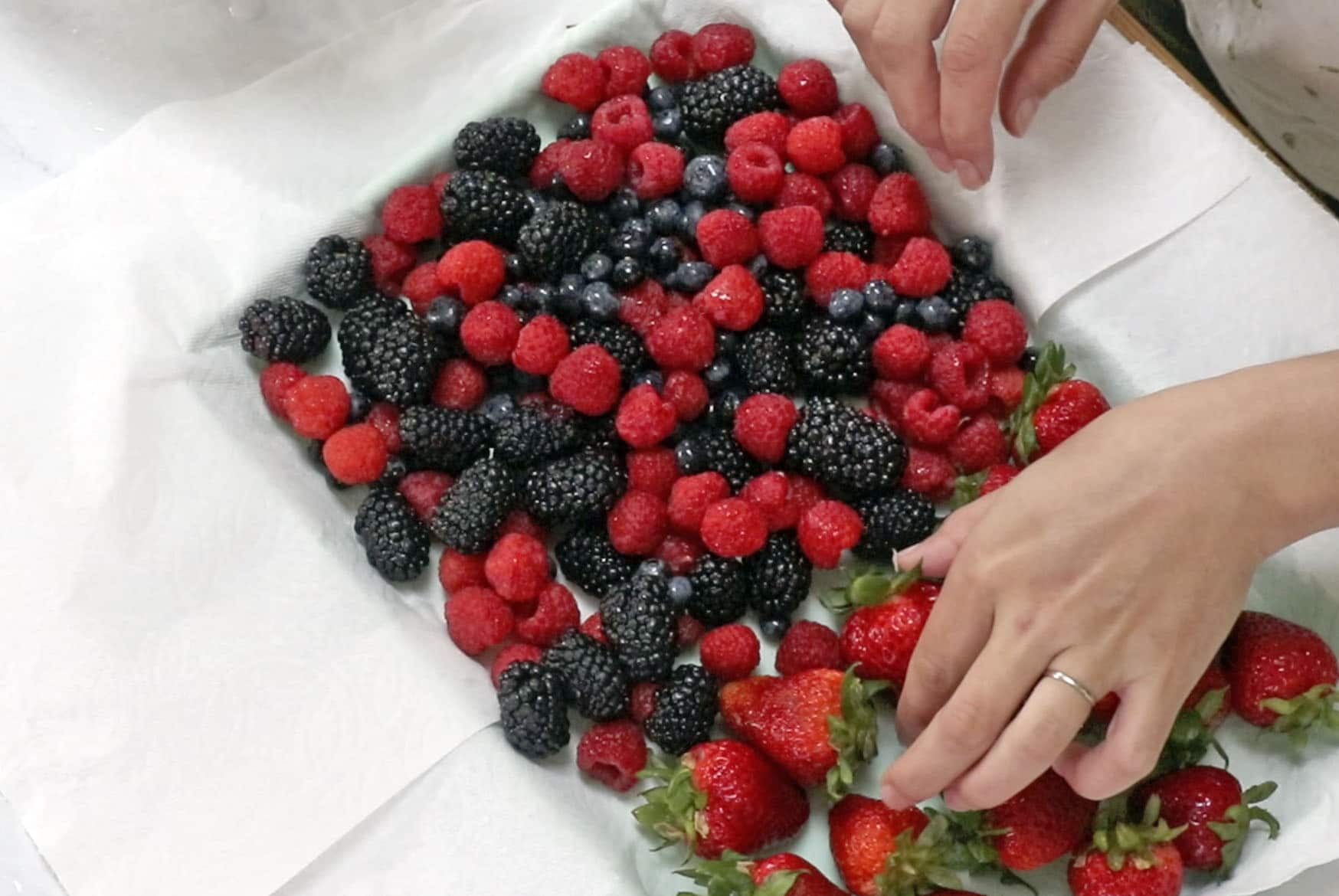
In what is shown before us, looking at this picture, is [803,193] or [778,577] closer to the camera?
[778,577]

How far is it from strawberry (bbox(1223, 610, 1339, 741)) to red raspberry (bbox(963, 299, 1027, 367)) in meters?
0.31

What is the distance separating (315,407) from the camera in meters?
1.04

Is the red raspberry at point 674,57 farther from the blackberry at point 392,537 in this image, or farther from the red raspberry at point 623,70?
the blackberry at point 392,537

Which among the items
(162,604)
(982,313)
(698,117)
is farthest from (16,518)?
(982,313)

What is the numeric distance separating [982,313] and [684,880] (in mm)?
575

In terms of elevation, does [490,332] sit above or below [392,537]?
above

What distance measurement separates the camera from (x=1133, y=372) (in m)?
1.05

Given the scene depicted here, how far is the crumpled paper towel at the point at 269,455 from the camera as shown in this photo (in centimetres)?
87

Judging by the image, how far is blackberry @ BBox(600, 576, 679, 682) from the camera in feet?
3.18

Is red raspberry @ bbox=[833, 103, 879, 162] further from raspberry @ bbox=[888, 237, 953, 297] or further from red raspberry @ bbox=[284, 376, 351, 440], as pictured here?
red raspberry @ bbox=[284, 376, 351, 440]

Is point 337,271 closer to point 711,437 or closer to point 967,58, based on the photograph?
point 711,437

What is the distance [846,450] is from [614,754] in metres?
0.33

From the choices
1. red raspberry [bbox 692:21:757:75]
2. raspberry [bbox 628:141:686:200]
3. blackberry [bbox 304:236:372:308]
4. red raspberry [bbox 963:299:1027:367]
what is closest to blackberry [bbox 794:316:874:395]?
red raspberry [bbox 963:299:1027:367]

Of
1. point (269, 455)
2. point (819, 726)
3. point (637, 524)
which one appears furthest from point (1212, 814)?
point (269, 455)
